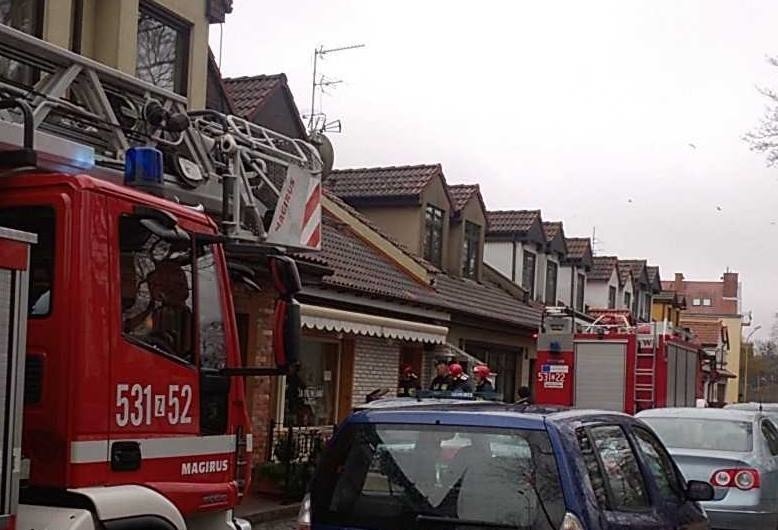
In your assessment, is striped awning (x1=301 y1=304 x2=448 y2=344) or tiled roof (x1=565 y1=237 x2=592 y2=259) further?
tiled roof (x1=565 y1=237 x2=592 y2=259)

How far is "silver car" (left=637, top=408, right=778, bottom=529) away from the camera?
387 inches

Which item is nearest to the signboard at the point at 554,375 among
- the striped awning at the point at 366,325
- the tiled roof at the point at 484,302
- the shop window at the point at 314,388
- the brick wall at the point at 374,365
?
the tiled roof at the point at 484,302

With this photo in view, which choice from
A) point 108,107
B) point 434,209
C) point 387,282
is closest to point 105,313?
point 108,107

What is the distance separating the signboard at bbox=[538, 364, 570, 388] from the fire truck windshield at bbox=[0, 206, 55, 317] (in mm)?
15544

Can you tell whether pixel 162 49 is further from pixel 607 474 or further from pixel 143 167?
pixel 607 474

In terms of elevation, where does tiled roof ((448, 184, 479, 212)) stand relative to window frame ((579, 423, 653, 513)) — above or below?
above

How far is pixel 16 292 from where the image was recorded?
433 cm

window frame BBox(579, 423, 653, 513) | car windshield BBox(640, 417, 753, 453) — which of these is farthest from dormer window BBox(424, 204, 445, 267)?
window frame BBox(579, 423, 653, 513)

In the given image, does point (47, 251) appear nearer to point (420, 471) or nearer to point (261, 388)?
point (420, 471)

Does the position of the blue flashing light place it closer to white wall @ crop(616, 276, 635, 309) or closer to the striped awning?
the striped awning

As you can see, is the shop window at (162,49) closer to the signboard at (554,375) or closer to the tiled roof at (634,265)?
the signboard at (554,375)

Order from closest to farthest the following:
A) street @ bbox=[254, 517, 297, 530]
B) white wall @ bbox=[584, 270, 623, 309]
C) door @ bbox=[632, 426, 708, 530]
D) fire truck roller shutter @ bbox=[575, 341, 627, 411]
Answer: door @ bbox=[632, 426, 708, 530], street @ bbox=[254, 517, 297, 530], fire truck roller shutter @ bbox=[575, 341, 627, 411], white wall @ bbox=[584, 270, 623, 309]

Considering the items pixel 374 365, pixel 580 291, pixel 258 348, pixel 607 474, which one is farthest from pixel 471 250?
pixel 607 474

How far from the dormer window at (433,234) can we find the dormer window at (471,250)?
1152 mm
